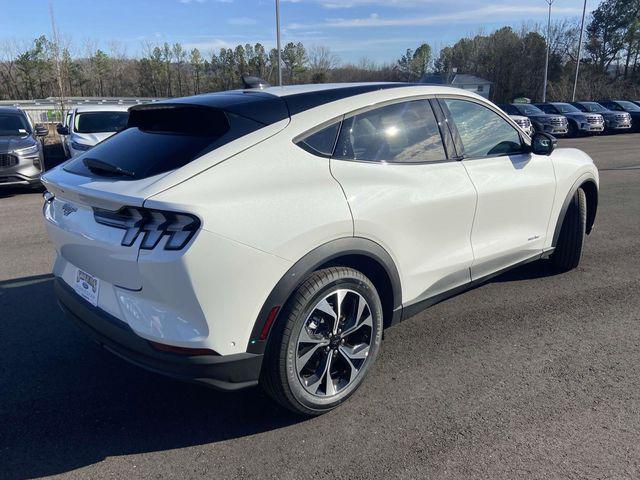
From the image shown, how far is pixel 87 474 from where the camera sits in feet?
8.07

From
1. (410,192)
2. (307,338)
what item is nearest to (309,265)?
(307,338)

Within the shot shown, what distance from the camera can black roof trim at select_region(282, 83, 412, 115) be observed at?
9.36ft

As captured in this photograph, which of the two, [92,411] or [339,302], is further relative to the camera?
[92,411]

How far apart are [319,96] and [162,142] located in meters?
0.96

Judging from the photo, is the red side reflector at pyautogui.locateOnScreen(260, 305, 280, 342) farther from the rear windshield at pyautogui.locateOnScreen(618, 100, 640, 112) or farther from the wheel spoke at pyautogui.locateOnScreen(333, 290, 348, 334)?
the rear windshield at pyautogui.locateOnScreen(618, 100, 640, 112)

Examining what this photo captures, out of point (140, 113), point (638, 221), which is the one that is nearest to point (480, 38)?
point (638, 221)

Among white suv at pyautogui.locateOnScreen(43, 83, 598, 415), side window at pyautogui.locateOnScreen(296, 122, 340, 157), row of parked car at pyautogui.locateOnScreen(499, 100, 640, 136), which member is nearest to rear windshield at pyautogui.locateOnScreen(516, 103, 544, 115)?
row of parked car at pyautogui.locateOnScreen(499, 100, 640, 136)

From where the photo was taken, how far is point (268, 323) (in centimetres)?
250

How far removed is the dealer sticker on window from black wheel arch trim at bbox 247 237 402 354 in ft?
2.98

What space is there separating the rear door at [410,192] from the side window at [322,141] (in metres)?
0.04

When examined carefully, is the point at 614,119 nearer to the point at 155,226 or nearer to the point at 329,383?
the point at 329,383

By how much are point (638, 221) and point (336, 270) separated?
6597 mm

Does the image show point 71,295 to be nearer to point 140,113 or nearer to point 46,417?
point 46,417

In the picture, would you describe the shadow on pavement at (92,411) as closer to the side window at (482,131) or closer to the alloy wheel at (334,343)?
the alloy wheel at (334,343)
